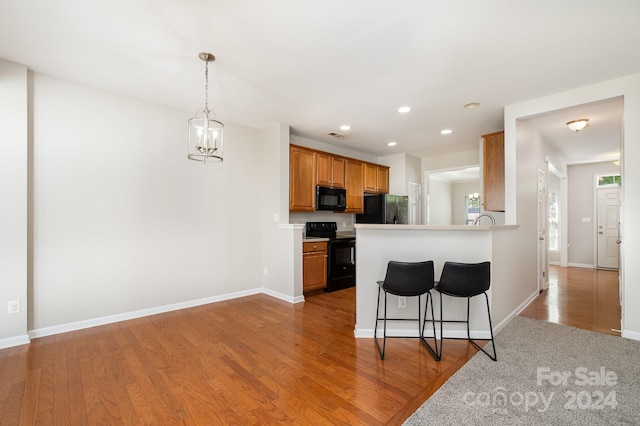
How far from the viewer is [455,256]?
307 cm

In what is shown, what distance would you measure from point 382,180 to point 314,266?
285 centimetres

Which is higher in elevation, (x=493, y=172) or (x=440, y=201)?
(x=493, y=172)

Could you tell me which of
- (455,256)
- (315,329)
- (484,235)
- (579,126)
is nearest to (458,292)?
(455,256)

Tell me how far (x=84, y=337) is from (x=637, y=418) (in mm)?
4567

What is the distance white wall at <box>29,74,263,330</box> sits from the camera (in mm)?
3090

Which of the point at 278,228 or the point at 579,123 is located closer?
the point at 579,123

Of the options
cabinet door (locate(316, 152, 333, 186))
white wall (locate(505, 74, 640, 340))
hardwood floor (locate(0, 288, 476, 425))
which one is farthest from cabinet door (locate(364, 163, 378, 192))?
white wall (locate(505, 74, 640, 340))

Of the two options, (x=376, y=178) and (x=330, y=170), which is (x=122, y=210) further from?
(x=376, y=178)

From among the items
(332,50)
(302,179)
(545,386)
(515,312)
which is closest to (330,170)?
(302,179)

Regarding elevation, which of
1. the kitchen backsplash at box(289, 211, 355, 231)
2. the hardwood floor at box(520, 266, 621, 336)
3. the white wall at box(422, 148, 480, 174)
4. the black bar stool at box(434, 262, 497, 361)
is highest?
the white wall at box(422, 148, 480, 174)

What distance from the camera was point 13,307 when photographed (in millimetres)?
2818

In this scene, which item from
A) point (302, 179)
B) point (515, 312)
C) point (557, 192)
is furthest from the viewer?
point (557, 192)

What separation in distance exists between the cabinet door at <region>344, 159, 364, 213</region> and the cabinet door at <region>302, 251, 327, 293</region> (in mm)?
1363

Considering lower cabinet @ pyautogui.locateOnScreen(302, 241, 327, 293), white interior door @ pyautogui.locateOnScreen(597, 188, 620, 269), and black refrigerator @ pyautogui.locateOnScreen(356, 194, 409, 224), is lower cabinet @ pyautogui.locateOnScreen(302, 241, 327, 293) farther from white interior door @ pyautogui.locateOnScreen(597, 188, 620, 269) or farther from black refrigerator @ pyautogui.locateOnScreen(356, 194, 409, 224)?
white interior door @ pyautogui.locateOnScreen(597, 188, 620, 269)
